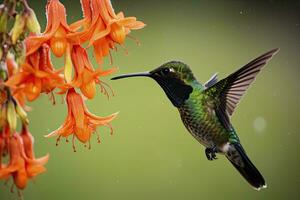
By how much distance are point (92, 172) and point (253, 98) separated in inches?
45.7

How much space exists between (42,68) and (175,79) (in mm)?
686

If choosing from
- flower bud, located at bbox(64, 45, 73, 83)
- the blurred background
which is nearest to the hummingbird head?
flower bud, located at bbox(64, 45, 73, 83)

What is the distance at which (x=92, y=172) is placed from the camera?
4117 millimetres

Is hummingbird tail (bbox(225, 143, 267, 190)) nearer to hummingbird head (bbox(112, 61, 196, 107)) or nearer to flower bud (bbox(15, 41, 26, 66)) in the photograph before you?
hummingbird head (bbox(112, 61, 196, 107))

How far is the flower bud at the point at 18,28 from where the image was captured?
3.65ft

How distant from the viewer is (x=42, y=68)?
1.16 meters

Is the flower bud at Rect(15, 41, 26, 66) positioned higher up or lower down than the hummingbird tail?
higher up

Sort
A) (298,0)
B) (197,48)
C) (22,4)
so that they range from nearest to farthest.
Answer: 1. (22,4)
2. (197,48)
3. (298,0)

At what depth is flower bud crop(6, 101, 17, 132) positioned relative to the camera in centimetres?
110

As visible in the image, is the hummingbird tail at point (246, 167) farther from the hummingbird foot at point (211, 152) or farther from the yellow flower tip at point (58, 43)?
the yellow flower tip at point (58, 43)

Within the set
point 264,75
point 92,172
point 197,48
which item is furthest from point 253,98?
point 92,172

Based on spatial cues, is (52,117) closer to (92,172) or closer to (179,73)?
→ (92,172)

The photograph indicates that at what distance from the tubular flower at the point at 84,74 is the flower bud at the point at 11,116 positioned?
99 mm

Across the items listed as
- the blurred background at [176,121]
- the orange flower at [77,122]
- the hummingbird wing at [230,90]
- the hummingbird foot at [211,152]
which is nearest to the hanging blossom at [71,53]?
the orange flower at [77,122]
